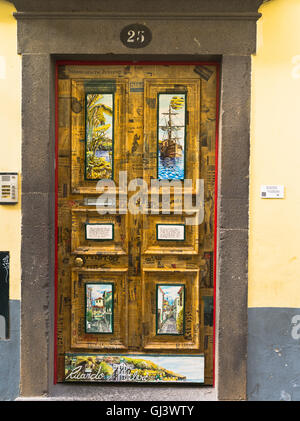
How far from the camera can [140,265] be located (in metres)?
3.14

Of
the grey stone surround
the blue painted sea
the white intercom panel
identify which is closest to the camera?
the grey stone surround

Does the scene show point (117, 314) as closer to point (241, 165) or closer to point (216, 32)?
point (241, 165)

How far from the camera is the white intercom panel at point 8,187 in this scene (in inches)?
118

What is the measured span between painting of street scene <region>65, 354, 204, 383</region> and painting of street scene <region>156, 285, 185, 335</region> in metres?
0.26

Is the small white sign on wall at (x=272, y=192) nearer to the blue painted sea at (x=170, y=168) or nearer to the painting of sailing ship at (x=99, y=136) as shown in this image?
the blue painted sea at (x=170, y=168)

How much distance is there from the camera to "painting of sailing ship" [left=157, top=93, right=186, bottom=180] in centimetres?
309

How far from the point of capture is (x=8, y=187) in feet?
9.85

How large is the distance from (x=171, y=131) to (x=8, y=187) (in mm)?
1563

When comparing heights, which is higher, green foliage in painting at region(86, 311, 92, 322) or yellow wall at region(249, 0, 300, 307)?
yellow wall at region(249, 0, 300, 307)

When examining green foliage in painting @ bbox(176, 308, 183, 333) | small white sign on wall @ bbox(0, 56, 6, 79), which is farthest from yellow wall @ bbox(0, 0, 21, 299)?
green foliage in painting @ bbox(176, 308, 183, 333)

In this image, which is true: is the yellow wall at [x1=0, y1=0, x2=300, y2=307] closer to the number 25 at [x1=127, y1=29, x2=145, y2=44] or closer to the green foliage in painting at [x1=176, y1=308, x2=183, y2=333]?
the green foliage in painting at [x1=176, y1=308, x2=183, y2=333]

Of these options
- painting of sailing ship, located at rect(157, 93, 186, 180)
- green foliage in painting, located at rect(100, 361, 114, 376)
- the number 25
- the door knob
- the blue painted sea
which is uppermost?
the number 25

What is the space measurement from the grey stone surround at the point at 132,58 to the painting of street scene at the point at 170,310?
0.36 metres

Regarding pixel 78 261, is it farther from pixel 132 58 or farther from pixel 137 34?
pixel 137 34
